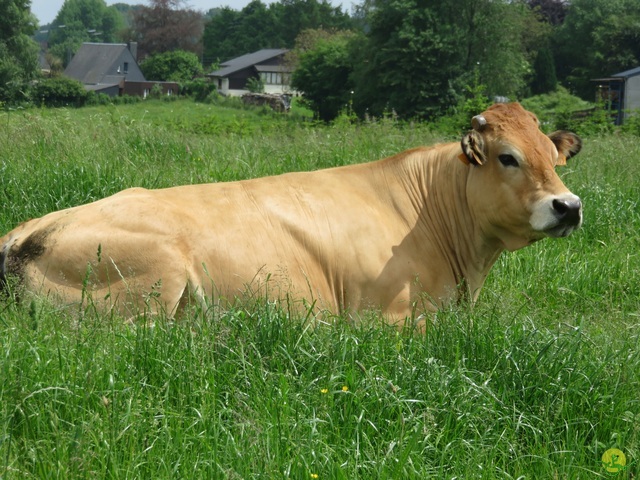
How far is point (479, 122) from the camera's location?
6324mm

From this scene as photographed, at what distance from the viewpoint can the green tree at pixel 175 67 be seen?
11662cm

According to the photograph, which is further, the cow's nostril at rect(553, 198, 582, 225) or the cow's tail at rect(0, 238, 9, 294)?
the cow's nostril at rect(553, 198, 582, 225)

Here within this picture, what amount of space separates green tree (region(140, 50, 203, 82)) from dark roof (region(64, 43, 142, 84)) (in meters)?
5.67

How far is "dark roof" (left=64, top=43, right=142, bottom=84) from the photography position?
402 ft

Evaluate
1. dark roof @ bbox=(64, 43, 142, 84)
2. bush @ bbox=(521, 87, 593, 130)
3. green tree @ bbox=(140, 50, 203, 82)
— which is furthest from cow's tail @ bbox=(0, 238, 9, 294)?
dark roof @ bbox=(64, 43, 142, 84)

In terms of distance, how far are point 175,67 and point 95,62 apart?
14.4 m

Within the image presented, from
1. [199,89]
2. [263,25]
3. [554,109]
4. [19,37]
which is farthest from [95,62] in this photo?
[554,109]

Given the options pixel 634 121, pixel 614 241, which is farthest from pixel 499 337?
pixel 634 121

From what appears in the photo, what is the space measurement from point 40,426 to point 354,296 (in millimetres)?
2814

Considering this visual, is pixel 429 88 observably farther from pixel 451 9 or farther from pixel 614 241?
pixel 614 241

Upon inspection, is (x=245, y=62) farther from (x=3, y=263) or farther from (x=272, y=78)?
(x=3, y=263)

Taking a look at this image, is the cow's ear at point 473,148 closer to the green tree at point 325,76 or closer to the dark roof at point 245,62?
the green tree at point 325,76

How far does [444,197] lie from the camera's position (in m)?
6.77

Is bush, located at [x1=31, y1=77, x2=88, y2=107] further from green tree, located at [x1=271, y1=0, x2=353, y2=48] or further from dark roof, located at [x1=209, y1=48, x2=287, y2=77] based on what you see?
green tree, located at [x1=271, y1=0, x2=353, y2=48]
